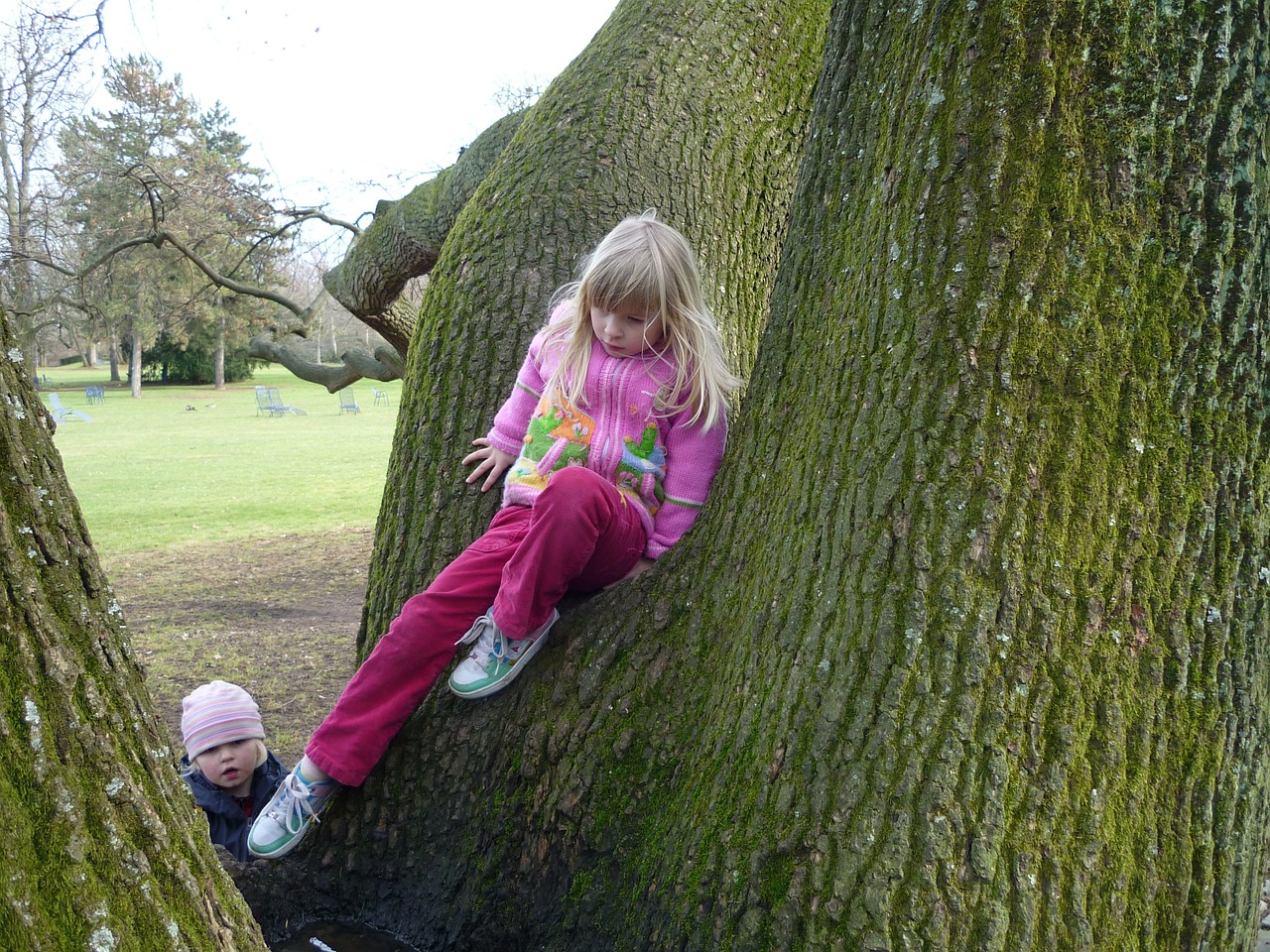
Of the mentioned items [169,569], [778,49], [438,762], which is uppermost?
A: [778,49]

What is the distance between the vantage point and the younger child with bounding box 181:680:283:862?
9.68 feet

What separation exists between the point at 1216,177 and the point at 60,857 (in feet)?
7.14

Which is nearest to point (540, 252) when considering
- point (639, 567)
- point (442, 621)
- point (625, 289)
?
point (625, 289)

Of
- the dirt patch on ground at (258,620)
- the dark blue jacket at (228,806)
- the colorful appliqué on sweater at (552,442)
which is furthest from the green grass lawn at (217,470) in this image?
the colorful appliqué on sweater at (552,442)

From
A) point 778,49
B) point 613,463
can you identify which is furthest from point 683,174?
point 613,463

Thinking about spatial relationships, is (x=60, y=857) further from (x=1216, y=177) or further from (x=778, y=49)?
(x=778, y=49)

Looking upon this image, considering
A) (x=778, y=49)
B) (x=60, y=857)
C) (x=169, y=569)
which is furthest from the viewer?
(x=169, y=569)

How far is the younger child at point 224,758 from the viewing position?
2951 mm

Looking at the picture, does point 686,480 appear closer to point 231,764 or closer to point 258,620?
point 231,764

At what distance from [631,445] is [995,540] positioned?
113cm

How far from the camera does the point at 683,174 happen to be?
140 inches

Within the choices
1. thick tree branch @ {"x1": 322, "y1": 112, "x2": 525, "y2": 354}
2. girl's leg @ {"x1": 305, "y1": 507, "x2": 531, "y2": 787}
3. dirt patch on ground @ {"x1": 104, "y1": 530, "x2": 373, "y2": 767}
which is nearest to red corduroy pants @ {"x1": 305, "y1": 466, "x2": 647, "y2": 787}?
girl's leg @ {"x1": 305, "y1": 507, "x2": 531, "y2": 787}

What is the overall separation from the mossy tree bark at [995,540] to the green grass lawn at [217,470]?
954 centimetres

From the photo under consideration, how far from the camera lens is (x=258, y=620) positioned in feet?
23.3
